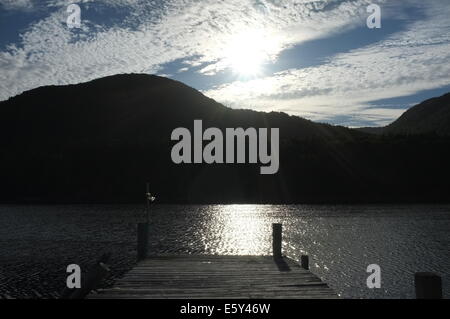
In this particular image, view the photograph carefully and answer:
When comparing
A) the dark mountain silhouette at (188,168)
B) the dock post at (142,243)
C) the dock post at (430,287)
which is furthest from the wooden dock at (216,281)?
the dark mountain silhouette at (188,168)

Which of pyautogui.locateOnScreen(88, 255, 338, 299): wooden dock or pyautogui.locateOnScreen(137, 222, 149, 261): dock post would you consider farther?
pyautogui.locateOnScreen(137, 222, 149, 261): dock post

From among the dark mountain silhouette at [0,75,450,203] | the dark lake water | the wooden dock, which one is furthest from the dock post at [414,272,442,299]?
the dark mountain silhouette at [0,75,450,203]

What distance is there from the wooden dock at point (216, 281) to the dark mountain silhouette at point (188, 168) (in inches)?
4304

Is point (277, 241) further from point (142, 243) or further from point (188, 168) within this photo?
point (188, 168)

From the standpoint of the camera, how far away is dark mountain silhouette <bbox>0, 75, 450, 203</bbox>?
130375mm

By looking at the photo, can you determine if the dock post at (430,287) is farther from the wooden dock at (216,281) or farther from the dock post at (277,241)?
the dock post at (277,241)

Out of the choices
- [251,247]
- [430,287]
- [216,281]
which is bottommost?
[251,247]

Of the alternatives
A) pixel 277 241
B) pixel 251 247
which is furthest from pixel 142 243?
pixel 251 247

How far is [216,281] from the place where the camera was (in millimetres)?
14117

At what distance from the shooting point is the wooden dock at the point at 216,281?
12.3m

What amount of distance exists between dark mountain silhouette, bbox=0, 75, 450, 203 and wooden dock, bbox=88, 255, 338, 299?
109318 mm

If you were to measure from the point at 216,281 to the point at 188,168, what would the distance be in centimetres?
12580

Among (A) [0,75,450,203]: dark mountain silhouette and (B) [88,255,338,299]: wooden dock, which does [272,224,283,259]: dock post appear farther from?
(A) [0,75,450,203]: dark mountain silhouette
